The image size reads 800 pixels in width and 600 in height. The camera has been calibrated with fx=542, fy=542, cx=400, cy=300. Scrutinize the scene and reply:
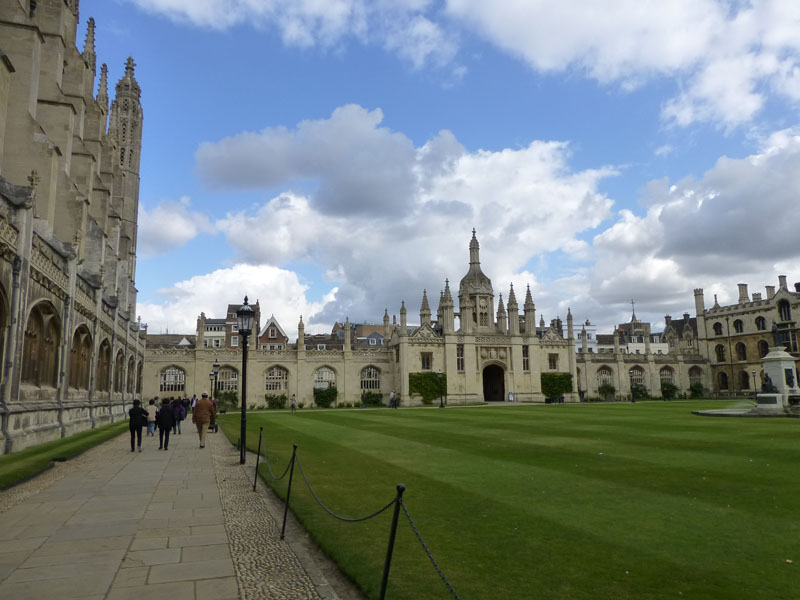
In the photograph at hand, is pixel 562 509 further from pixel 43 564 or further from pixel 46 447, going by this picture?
pixel 46 447

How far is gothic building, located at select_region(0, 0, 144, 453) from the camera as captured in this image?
48.8 ft

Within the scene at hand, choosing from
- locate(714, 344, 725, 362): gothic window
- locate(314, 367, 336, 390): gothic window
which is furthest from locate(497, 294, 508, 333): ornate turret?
locate(714, 344, 725, 362): gothic window

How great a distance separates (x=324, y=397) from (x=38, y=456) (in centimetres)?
4126

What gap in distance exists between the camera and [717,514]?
7.21m

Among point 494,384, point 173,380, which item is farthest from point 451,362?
point 173,380

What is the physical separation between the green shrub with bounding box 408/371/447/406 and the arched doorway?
25.5 ft

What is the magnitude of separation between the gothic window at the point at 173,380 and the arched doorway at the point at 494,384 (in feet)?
105

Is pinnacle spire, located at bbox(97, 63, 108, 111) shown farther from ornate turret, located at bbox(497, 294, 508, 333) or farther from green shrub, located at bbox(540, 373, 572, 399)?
green shrub, located at bbox(540, 373, 572, 399)

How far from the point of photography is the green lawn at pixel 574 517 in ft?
16.6

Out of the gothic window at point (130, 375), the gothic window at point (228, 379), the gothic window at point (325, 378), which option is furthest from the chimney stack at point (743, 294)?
the gothic window at point (130, 375)

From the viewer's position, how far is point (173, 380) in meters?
53.8

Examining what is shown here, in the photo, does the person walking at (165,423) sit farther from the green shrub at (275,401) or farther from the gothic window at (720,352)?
the gothic window at (720,352)

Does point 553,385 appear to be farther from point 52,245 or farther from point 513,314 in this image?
point 52,245

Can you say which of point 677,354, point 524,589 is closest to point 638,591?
point 524,589
